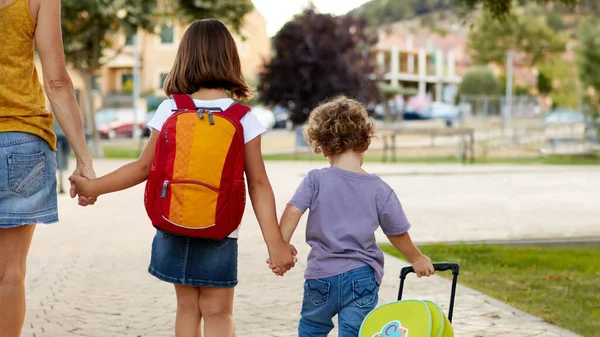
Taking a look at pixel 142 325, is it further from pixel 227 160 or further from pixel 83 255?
pixel 83 255

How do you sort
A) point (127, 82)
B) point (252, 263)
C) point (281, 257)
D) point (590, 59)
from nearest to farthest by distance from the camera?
point (281, 257)
point (252, 263)
point (590, 59)
point (127, 82)

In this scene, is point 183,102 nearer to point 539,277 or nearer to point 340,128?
point 340,128

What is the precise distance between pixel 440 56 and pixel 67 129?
105404 millimetres

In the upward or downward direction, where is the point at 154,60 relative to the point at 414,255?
upward

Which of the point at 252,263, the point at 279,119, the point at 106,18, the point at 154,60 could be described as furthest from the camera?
the point at 154,60

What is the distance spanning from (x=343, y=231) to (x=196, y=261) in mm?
592

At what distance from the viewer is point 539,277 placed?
26.3 feet

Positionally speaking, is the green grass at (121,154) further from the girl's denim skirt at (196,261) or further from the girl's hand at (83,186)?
the girl's denim skirt at (196,261)

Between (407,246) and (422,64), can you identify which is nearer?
(407,246)

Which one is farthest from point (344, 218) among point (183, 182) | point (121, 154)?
point (121, 154)

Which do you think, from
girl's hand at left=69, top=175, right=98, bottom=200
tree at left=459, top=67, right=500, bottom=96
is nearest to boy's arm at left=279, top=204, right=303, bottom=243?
girl's hand at left=69, top=175, right=98, bottom=200

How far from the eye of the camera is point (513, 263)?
8.79m

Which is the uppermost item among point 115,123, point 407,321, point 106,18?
point 106,18

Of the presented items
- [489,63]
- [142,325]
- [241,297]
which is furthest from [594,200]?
[489,63]
